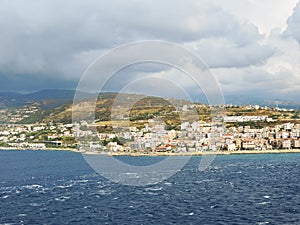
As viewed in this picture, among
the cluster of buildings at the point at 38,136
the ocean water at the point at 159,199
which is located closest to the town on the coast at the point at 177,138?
the cluster of buildings at the point at 38,136

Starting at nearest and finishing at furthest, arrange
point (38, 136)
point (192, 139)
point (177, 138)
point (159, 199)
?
1. point (159, 199)
2. point (177, 138)
3. point (192, 139)
4. point (38, 136)

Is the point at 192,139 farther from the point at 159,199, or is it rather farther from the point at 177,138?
the point at 159,199

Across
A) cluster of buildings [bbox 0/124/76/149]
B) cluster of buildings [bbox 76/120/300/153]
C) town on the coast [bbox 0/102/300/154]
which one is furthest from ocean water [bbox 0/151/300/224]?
cluster of buildings [bbox 0/124/76/149]

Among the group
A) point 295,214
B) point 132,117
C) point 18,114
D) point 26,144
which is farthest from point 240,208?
point 18,114

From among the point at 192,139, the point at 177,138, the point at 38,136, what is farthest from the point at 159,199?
the point at 38,136

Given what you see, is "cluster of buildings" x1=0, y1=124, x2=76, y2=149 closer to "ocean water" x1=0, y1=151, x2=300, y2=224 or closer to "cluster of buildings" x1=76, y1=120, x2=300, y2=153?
"cluster of buildings" x1=76, y1=120, x2=300, y2=153

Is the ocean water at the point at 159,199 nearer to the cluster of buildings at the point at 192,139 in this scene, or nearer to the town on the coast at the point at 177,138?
the cluster of buildings at the point at 192,139
